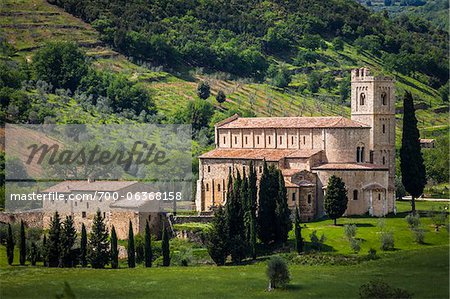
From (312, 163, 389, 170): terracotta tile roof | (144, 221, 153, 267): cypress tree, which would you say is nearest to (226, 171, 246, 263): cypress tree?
(144, 221, 153, 267): cypress tree

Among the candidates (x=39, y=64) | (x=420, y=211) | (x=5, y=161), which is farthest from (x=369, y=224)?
(x=39, y=64)

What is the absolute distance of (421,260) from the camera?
64.5 meters

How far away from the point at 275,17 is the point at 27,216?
400 ft

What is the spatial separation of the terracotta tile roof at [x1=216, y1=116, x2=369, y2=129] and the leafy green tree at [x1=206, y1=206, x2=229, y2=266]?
1907cm

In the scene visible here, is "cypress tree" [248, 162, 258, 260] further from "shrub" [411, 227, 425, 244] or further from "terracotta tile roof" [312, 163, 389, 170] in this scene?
"shrub" [411, 227, 425, 244]

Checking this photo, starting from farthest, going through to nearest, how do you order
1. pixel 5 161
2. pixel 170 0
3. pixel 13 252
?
pixel 170 0 → pixel 5 161 → pixel 13 252

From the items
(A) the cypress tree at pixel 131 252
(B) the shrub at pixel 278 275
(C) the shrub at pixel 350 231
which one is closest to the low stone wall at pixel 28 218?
(A) the cypress tree at pixel 131 252

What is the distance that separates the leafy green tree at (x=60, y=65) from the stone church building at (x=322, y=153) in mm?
47042

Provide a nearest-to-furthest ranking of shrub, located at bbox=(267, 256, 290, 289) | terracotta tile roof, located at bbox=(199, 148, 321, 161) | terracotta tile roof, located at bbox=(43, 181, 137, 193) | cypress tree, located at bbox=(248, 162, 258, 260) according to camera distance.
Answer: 1. shrub, located at bbox=(267, 256, 290, 289)
2. cypress tree, located at bbox=(248, 162, 258, 260)
3. terracotta tile roof, located at bbox=(43, 181, 137, 193)
4. terracotta tile roof, located at bbox=(199, 148, 321, 161)

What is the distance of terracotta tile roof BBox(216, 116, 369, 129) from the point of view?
83062 mm

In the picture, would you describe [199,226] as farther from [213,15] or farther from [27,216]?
[213,15]

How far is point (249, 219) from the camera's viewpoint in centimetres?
6919

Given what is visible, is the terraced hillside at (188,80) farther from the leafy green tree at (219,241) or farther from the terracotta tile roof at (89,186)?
the leafy green tree at (219,241)

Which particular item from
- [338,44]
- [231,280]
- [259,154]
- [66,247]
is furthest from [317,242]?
[338,44]
